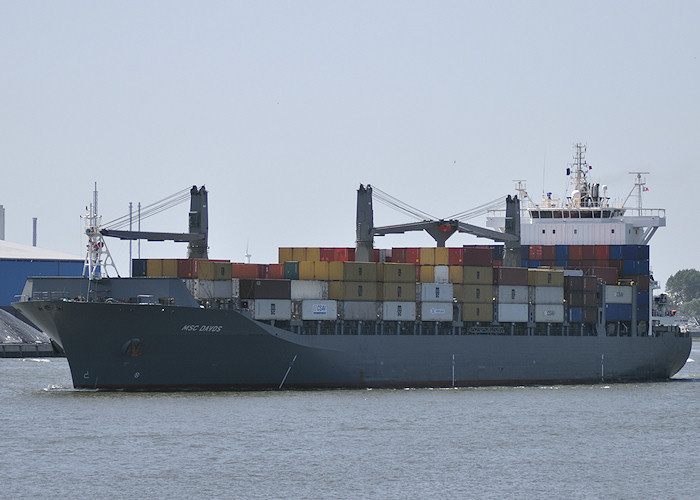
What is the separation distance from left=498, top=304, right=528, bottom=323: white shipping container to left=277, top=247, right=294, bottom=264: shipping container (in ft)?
37.2

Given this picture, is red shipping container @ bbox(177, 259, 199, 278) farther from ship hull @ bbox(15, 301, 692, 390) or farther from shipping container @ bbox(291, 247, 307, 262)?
shipping container @ bbox(291, 247, 307, 262)

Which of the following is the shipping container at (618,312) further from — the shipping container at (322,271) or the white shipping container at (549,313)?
the shipping container at (322,271)

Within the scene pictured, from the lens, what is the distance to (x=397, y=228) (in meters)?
69.0

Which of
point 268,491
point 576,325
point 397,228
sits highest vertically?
point 397,228

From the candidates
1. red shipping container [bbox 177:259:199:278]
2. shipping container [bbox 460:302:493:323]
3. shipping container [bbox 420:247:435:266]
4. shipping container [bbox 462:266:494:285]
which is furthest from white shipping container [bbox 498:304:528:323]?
red shipping container [bbox 177:259:199:278]

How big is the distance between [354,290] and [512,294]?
10490 millimetres

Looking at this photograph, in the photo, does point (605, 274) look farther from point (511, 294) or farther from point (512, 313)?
point (512, 313)

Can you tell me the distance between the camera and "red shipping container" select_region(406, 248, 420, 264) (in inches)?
2554

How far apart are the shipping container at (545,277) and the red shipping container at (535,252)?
768 cm

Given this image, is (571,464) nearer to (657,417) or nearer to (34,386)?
(657,417)

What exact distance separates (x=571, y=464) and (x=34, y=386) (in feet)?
109

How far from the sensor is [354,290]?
2373 inches

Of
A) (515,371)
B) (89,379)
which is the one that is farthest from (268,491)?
(515,371)

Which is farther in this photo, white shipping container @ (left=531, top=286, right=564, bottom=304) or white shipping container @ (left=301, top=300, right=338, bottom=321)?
white shipping container @ (left=531, top=286, right=564, bottom=304)
